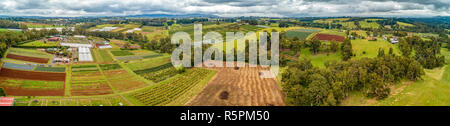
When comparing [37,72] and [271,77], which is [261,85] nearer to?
[271,77]

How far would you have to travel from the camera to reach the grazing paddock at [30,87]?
41647mm

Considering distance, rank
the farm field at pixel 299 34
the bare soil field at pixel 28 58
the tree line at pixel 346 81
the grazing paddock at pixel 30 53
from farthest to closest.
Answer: the farm field at pixel 299 34
the grazing paddock at pixel 30 53
the bare soil field at pixel 28 58
the tree line at pixel 346 81

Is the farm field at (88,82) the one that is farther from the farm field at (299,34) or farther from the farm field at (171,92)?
the farm field at (299,34)

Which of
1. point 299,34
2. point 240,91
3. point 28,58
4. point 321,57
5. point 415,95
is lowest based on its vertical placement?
point 240,91

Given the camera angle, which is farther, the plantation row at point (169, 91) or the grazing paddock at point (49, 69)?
the grazing paddock at point (49, 69)

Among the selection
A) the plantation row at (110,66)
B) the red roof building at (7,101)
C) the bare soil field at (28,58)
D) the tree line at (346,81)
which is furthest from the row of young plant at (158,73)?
the tree line at (346,81)

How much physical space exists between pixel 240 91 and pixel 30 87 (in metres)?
46.9

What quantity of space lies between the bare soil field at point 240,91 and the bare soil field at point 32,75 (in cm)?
3760

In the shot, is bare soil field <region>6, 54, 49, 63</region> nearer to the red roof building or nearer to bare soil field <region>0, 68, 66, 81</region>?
bare soil field <region>0, 68, 66, 81</region>

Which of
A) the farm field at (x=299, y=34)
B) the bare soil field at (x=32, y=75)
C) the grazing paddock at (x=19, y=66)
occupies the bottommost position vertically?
the bare soil field at (x=32, y=75)

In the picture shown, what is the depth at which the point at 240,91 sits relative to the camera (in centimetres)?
5034

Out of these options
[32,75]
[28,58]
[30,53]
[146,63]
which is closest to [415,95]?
[146,63]

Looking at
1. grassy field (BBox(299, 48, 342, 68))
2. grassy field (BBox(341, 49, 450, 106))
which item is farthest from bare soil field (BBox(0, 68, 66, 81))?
grassy field (BBox(299, 48, 342, 68))

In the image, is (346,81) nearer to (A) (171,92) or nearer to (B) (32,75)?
(A) (171,92)
